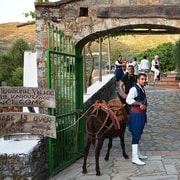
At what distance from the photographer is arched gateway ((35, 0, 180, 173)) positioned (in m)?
6.29

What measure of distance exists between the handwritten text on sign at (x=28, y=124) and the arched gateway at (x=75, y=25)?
0.67 metres

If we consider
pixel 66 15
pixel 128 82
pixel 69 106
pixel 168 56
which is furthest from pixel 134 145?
pixel 168 56

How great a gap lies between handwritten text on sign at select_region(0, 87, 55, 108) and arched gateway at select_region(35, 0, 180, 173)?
600 mm

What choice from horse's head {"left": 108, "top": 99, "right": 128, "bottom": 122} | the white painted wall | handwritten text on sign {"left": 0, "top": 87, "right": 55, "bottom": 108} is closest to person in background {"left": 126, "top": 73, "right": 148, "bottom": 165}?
horse's head {"left": 108, "top": 99, "right": 128, "bottom": 122}

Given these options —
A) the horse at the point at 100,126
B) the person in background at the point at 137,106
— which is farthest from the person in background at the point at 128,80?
the horse at the point at 100,126

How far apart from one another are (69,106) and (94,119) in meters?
0.68

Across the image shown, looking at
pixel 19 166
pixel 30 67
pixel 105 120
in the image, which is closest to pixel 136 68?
pixel 30 67

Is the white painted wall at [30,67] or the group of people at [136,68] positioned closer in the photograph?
the white painted wall at [30,67]

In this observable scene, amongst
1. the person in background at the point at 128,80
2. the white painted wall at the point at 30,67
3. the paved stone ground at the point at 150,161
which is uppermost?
the white painted wall at the point at 30,67

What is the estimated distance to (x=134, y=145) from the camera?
20.3ft

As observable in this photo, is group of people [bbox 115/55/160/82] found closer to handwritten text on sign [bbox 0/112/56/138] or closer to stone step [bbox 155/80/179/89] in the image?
stone step [bbox 155/80/179/89]

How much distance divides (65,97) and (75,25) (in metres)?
1.40

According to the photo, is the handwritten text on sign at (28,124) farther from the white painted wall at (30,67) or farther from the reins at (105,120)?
the white painted wall at (30,67)

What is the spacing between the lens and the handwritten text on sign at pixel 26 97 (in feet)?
18.1
